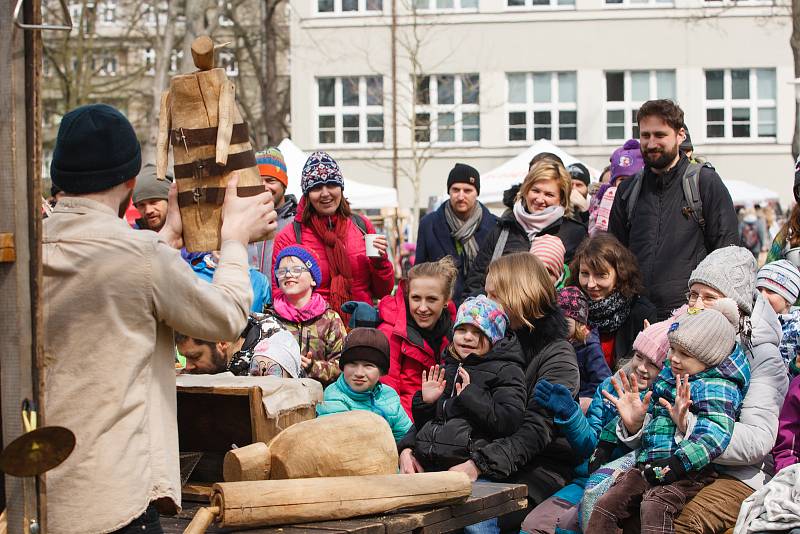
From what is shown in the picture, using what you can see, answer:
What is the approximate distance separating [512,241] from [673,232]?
3.46 ft

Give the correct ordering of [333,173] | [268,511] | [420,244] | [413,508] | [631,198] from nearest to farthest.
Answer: [268,511]
[413,508]
[631,198]
[333,173]
[420,244]

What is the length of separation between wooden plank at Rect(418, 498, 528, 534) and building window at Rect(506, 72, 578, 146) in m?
32.2

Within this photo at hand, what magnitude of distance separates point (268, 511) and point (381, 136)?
33.8 meters

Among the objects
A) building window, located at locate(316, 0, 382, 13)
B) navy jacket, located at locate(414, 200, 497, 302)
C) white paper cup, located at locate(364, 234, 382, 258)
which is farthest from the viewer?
building window, located at locate(316, 0, 382, 13)

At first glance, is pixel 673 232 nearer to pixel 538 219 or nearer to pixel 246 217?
pixel 538 219

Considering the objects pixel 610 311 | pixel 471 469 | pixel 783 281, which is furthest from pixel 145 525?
pixel 783 281

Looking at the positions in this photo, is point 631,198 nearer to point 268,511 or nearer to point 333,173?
point 333,173

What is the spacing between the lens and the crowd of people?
10.3ft

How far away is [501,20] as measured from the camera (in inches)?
1442

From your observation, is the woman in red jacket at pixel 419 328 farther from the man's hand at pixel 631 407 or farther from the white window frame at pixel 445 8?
the white window frame at pixel 445 8

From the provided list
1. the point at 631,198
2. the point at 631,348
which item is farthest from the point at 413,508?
the point at 631,198

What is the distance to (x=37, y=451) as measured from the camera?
2818mm

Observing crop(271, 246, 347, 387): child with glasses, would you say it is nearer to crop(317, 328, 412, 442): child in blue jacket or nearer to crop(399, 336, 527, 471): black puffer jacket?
crop(317, 328, 412, 442): child in blue jacket

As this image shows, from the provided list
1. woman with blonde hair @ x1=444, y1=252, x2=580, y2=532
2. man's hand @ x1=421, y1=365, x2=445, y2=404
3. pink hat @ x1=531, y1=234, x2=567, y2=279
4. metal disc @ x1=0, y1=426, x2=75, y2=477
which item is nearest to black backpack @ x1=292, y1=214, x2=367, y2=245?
pink hat @ x1=531, y1=234, x2=567, y2=279
